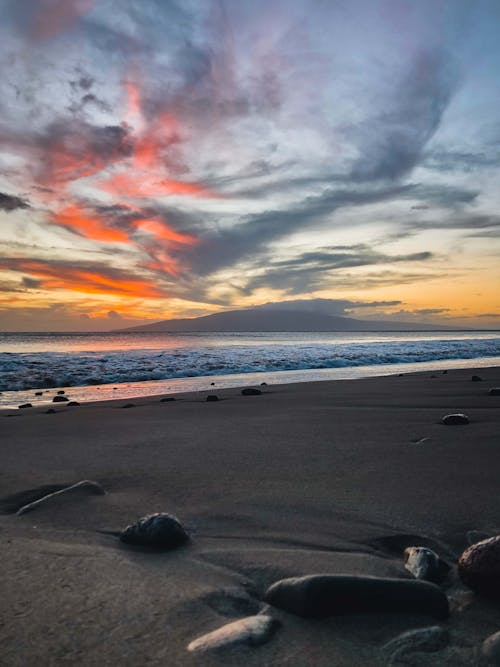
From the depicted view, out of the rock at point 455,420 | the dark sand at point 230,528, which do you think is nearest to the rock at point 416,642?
the dark sand at point 230,528

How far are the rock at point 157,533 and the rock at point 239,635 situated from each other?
2.04 ft

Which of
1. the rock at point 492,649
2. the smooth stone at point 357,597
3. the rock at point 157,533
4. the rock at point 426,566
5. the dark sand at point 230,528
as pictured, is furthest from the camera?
the rock at point 157,533

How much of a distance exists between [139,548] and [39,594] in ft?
1.47

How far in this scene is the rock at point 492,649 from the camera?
3.74ft

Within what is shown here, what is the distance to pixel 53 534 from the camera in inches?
80.4

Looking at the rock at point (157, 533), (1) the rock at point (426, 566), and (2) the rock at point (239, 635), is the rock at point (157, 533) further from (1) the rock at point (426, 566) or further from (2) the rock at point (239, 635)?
(1) the rock at point (426, 566)

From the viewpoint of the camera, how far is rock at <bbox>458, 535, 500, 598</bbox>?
145 cm

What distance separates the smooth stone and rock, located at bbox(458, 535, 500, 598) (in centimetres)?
17

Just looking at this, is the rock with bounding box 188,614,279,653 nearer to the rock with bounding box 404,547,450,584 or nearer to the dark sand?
the dark sand

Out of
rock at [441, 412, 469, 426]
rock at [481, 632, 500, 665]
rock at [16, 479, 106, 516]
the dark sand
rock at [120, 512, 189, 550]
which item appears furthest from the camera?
rock at [441, 412, 469, 426]

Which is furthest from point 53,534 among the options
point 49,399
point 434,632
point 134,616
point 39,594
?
point 49,399

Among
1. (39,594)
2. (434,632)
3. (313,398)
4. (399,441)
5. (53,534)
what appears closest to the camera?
(434,632)

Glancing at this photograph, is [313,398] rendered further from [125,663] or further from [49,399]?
[125,663]

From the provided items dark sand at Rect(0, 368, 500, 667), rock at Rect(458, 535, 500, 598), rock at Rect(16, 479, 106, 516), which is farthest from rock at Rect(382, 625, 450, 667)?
rock at Rect(16, 479, 106, 516)
